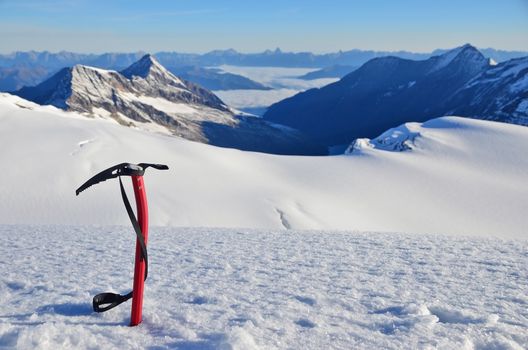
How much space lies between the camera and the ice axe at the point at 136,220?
18.7 feet

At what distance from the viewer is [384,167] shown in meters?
50.2

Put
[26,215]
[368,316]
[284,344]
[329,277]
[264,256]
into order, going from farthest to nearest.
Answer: [26,215] → [264,256] → [329,277] → [368,316] → [284,344]

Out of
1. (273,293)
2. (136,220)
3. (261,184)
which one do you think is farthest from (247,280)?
(261,184)

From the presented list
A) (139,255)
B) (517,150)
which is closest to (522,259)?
(139,255)

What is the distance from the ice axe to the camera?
5699mm

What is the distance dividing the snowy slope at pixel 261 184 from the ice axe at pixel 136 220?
24.7 m

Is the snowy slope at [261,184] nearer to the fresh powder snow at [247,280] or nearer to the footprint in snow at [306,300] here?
the fresh powder snow at [247,280]

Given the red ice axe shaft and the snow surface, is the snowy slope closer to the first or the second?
the snow surface

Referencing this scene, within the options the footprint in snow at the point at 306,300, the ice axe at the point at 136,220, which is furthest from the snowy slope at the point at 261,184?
the ice axe at the point at 136,220

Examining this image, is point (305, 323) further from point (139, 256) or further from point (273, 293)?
point (139, 256)

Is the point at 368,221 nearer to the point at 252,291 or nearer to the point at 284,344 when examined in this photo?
the point at 252,291

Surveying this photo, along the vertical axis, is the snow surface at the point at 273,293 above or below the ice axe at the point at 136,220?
below

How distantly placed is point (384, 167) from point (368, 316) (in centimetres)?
4489

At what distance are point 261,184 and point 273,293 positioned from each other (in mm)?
32549
